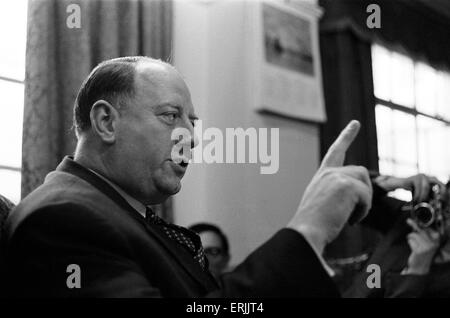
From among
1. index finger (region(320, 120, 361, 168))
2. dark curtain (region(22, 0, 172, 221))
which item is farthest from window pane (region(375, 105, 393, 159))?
index finger (region(320, 120, 361, 168))

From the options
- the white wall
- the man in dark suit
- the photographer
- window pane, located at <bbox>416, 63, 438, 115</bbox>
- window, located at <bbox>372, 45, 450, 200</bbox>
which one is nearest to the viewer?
the man in dark suit

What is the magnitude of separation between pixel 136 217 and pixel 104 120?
156mm

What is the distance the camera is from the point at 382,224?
1624 millimetres

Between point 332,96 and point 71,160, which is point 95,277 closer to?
point 71,160

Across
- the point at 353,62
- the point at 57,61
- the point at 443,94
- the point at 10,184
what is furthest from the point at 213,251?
the point at 443,94

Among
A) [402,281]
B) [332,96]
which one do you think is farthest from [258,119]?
[402,281]

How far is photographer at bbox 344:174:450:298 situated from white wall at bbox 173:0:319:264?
3.73 ft

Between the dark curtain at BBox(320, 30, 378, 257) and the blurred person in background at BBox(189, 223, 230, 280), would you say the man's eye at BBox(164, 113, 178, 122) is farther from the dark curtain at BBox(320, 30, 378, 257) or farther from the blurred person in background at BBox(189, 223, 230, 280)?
the dark curtain at BBox(320, 30, 378, 257)

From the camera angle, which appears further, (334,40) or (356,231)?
(334,40)

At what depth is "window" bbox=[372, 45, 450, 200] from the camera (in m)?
3.30

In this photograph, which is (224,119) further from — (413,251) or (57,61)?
(413,251)

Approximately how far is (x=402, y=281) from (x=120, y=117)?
685mm

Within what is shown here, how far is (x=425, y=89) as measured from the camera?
3.44m

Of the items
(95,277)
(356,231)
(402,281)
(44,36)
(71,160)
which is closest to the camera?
(95,277)
